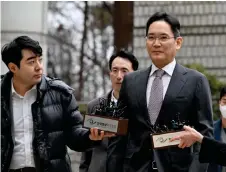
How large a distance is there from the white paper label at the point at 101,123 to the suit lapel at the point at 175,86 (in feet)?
0.98

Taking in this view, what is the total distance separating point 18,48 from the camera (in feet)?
16.8

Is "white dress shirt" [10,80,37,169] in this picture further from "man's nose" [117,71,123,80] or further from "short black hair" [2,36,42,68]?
"man's nose" [117,71,123,80]

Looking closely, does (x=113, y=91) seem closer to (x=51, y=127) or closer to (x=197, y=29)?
(x=51, y=127)

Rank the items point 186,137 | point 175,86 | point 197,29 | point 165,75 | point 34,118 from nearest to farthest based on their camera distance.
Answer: point 186,137, point 175,86, point 165,75, point 34,118, point 197,29

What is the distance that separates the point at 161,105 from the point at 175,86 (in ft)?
0.54

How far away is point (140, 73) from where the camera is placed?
496cm

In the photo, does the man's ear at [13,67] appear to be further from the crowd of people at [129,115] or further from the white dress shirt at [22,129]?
the white dress shirt at [22,129]

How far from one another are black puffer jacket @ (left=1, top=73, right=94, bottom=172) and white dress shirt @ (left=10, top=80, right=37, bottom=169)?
0.04 meters

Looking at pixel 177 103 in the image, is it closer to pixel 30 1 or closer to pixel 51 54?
pixel 30 1

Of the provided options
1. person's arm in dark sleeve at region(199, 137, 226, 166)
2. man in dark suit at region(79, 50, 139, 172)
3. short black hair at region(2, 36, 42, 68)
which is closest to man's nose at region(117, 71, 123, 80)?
man in dark suit at region(79, 50, 139, 172)

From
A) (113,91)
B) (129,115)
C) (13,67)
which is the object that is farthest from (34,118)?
(113,91)

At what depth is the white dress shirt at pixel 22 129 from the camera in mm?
4934

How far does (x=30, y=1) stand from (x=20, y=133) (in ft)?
23.4

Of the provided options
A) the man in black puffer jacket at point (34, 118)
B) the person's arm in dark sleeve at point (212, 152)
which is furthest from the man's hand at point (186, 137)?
the man in black puffer jacket at point (34, 118)
